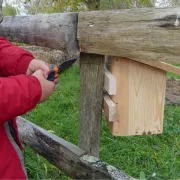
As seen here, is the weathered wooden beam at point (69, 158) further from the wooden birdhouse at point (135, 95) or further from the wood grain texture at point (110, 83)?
the wood grain texture at point (110, 83)

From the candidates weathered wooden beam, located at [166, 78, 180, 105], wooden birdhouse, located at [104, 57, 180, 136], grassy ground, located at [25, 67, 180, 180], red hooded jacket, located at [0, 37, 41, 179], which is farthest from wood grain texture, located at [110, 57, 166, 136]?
weathered wooden beam, located at [166, 78, 180, 105]

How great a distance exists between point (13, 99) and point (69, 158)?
721 millimetres

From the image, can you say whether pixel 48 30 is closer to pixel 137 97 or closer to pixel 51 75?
pixel 51 75

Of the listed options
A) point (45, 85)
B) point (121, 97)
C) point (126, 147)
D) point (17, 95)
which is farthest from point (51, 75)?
point (126, 147)

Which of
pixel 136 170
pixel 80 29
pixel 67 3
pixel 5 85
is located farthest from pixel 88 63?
pixel 67 3

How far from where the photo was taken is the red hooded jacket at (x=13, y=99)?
3.86 ft

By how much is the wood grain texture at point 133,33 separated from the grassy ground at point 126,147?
56.3 inches

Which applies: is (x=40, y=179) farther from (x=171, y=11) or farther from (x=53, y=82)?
(x=171, y=11)

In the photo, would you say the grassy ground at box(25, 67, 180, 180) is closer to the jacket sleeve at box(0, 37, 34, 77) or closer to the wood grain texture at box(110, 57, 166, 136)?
the wood grain texture at box(110, 57, 166, 136)

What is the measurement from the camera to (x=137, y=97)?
1479 mm

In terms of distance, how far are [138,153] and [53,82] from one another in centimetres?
192

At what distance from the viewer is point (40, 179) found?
2.47 metres

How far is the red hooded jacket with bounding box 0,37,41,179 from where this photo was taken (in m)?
1.18

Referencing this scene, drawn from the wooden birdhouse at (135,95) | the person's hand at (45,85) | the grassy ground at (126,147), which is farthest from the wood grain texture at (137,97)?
the grassy ground at (126,147)
